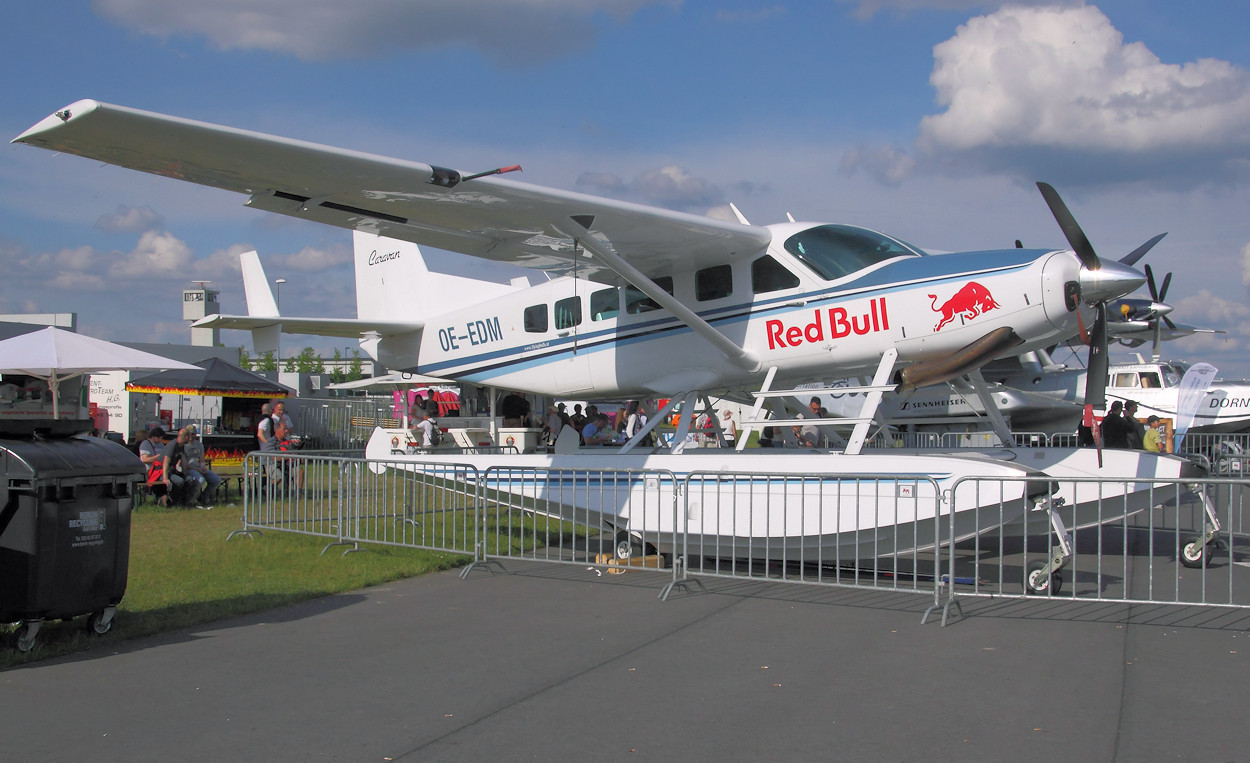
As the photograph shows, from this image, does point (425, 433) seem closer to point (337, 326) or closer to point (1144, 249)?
point (337, 326)

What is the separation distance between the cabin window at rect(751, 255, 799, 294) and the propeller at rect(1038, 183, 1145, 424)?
269cm

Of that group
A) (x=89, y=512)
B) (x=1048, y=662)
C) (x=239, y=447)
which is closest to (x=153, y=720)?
(x=89, y=512)

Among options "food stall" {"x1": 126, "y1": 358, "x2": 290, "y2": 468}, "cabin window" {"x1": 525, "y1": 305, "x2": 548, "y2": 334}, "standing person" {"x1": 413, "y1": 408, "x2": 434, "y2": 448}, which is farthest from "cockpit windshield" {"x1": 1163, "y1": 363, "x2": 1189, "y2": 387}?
"food stall" {"x1": 126, "y1": 358, "x2": 290, "y2": 468}

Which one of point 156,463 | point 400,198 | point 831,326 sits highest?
point 400,198

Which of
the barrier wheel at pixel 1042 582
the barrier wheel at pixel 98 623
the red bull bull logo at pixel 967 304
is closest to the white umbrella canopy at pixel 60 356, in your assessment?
the barrier wheel at pixel 98 623

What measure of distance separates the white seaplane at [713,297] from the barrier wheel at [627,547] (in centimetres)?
15

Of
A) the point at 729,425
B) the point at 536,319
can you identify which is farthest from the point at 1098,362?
the point at 729,425

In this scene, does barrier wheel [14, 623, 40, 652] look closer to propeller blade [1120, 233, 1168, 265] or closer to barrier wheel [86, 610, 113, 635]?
barrier wheel [86, 610, 113, 635]

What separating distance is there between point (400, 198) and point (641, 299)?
3529 millimetres

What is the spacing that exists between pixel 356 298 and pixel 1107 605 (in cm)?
1341

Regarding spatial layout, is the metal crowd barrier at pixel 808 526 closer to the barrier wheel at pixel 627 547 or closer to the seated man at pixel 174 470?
the barrier wheel at pixel 627 547

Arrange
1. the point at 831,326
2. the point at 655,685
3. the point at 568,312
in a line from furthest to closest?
the point at 568,312, the point at 831,326, the point at 655,685

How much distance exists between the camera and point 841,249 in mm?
9492

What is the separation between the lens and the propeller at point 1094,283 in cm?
804
